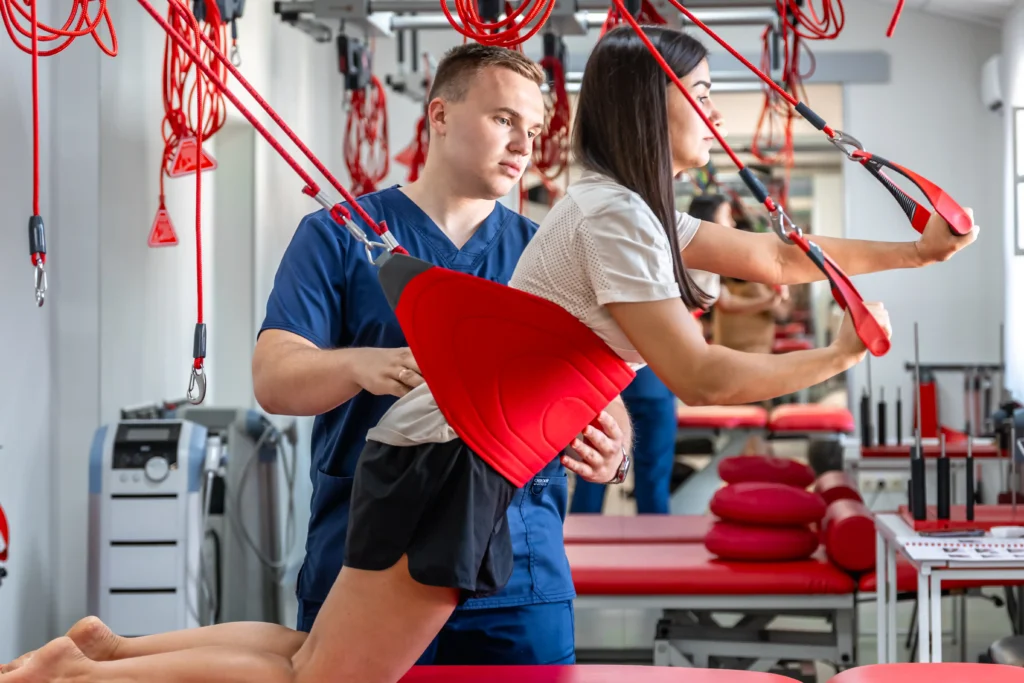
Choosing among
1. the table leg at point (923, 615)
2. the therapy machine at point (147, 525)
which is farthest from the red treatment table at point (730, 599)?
the therapy machine at point (147, 525)

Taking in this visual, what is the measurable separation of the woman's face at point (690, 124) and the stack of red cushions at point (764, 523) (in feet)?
6.68

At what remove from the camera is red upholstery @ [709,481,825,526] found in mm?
3404

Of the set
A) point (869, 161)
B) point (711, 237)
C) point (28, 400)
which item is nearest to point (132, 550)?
point (28, 400)

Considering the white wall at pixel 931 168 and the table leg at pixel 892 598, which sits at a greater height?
the white wall at pixel 931 168

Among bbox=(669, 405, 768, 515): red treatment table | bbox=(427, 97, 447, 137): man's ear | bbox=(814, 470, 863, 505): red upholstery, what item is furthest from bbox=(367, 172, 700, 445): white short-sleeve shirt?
bbox=(669, 405, 768, 515): red treatment table

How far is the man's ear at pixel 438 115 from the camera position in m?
1.92

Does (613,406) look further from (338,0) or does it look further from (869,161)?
(338,0)

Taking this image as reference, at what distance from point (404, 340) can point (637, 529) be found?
2490 millimetres

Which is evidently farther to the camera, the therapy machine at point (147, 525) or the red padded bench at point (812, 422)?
the red padded bench at point (812, 422)

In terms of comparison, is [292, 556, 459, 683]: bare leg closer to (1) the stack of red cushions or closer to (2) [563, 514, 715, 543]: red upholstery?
(1) the stack of red cushions

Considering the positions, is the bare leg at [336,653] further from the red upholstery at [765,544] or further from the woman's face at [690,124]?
the red upholstery at [765,544]

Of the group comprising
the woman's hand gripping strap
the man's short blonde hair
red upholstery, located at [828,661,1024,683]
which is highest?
the man's short blonde hair

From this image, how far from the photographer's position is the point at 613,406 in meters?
1.89

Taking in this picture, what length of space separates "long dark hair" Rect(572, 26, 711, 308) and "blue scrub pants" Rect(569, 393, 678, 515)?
3514mm
